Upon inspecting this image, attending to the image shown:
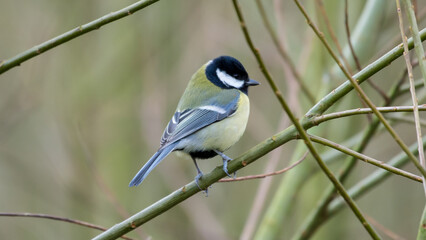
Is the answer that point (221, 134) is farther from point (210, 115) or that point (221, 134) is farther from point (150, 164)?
point (150, 164)

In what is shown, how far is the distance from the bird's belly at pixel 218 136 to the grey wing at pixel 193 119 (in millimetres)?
27

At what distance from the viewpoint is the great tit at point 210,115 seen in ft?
8.14

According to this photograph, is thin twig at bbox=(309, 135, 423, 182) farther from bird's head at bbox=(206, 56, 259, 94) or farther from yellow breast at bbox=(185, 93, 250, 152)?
bird's head at bbox=(206, 56, 259, 94)

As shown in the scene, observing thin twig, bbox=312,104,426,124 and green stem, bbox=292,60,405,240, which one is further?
green stem, bbox=292,60,405,240

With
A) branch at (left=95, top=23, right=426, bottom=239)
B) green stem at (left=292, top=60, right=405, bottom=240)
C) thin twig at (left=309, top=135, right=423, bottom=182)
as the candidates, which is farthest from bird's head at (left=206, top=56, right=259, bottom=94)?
thin twig at (left=309, top=135, right=423, bottom=182)

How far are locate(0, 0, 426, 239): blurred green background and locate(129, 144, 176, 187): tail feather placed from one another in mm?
1230

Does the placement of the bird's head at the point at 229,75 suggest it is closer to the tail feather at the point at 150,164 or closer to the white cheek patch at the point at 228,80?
the white cheek patch at the point at 228,80

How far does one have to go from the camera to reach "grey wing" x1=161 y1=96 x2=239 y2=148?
8.20 ft

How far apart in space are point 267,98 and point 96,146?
65.6 inches

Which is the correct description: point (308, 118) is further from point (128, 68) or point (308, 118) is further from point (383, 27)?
point (128, 68)

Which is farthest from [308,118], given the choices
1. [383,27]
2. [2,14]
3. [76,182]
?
[2,14]

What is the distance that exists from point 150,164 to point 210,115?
1.68 ft

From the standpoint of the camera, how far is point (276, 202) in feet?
9.34

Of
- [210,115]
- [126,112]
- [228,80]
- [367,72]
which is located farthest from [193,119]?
[126,112]
